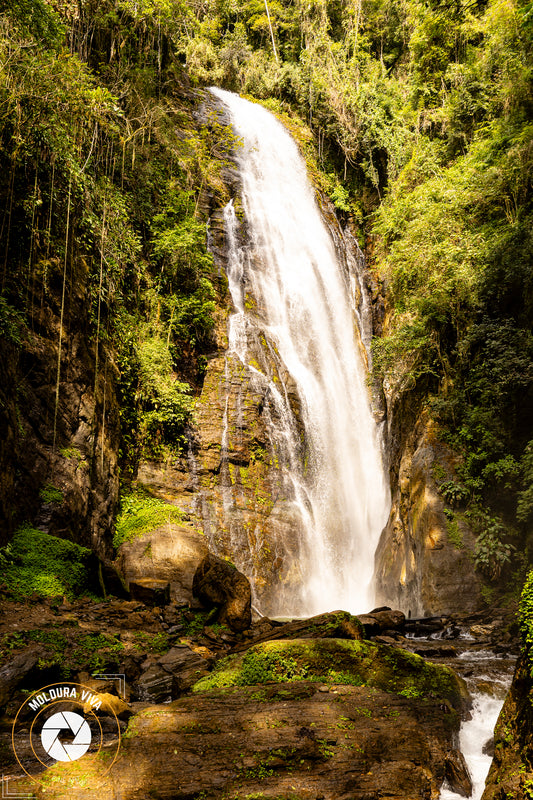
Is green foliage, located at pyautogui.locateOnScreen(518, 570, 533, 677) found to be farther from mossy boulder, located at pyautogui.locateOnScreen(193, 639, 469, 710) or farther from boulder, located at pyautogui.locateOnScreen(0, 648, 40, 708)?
boulder, located at pyautogui.locateOnScreen(0, 648, 40, 708)

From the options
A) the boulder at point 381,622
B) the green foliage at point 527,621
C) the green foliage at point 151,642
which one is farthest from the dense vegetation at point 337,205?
the green foliage at point 527,621

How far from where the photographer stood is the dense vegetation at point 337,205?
9.52m

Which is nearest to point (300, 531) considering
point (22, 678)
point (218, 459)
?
point (218, 459)

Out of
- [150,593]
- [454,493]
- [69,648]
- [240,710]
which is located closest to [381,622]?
→ [454,493]

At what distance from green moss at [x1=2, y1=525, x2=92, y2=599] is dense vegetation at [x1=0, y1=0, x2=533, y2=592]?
10.7 feet

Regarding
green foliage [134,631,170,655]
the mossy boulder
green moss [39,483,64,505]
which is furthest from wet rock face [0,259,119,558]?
the mossy boulder

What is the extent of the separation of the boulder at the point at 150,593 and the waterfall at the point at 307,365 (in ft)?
14.4

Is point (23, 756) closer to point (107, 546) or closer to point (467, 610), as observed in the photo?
point (107, 546)

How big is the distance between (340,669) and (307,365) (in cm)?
1273

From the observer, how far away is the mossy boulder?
5.24 metres

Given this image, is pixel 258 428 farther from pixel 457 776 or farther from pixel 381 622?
pixel 457 776

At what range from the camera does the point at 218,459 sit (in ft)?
46.0

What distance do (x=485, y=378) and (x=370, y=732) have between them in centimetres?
928

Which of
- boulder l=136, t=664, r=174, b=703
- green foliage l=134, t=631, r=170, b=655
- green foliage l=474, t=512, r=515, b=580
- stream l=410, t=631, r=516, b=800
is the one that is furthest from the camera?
green foliage l=474, t=512, r=515, b=580
